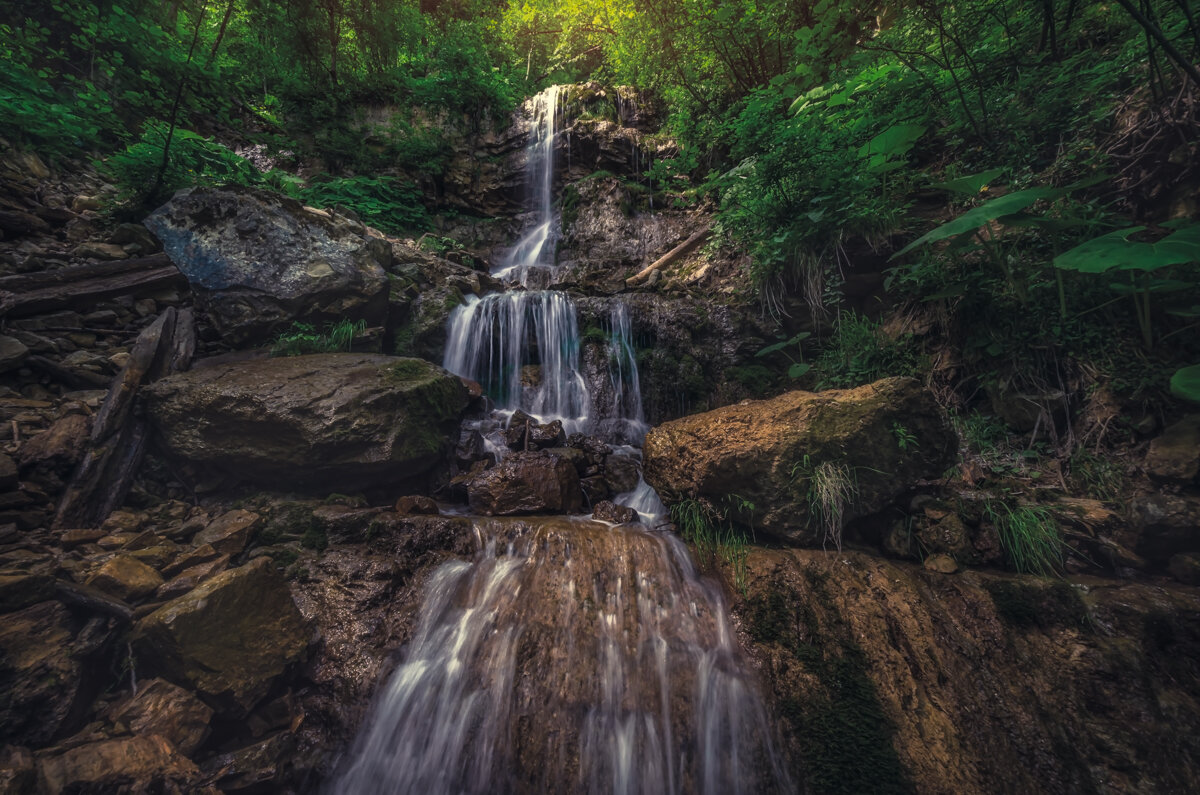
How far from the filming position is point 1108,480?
2.97m

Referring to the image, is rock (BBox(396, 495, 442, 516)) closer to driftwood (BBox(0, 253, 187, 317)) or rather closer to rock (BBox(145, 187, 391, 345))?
rock (BBox(145, 187, 391, 345))

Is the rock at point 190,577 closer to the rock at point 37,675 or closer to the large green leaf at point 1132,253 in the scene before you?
the rock at point 37,675

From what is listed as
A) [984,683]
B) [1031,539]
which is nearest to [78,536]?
[984,683]

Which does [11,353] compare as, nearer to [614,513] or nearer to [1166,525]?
[614,513]

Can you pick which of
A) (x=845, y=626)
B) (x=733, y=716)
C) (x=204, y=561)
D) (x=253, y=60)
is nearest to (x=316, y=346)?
(x=204, y=561)

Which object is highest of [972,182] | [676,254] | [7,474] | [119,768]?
[676,254]

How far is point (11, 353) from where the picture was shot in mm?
3592

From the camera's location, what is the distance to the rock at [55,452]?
10.3 ft

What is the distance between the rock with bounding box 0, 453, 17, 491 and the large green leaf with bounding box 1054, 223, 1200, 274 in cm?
730

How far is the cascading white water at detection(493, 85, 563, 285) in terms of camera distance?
11.1m

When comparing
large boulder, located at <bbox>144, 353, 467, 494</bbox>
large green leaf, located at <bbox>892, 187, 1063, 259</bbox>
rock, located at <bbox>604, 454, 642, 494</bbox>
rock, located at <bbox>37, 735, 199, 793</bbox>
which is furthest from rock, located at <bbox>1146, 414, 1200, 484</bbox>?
rock, located at <bbox>37, 735, 199, 793</bbox>

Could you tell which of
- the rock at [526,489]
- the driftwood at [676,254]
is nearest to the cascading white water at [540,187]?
the driftwood at [676,254]

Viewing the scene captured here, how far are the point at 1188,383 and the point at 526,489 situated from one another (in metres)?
4.76

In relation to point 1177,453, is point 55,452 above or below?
above
